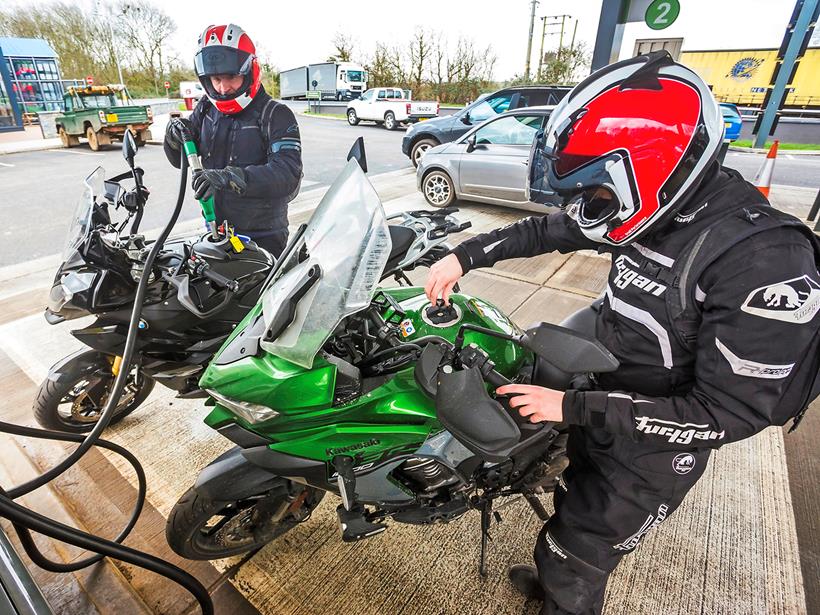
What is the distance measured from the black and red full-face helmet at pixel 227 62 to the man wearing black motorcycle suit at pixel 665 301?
2.02 m

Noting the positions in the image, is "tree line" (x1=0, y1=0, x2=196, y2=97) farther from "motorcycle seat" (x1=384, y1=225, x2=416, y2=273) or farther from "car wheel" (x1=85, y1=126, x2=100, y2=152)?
"motorcycle seat" (x1=384, y1=225, x2=416, y2=273)

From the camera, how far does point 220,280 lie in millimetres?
2139

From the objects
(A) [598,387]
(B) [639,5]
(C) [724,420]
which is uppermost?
(B) [639,5]

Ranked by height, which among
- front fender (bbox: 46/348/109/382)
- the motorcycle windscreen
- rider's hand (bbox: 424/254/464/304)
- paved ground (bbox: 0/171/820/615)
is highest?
the motorcycle windscreen

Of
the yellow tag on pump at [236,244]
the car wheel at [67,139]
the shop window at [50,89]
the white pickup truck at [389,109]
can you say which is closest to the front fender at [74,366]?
the yellow tag on pump at [236,244]

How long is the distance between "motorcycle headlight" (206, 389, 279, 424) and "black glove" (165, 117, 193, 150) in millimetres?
1924

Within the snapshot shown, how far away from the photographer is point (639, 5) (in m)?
6.23

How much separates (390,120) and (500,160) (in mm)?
15058

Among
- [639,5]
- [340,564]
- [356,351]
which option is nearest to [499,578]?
[340,564]

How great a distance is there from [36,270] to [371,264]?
17.2 ft

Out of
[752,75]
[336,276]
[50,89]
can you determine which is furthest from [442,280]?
[752,75]

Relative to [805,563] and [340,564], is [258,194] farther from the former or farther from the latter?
[805,563]

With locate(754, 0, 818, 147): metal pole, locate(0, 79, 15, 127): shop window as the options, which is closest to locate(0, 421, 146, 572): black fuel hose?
locate(754, 0, 818, 147): metal pole

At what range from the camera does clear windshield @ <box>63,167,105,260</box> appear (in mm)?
2166
